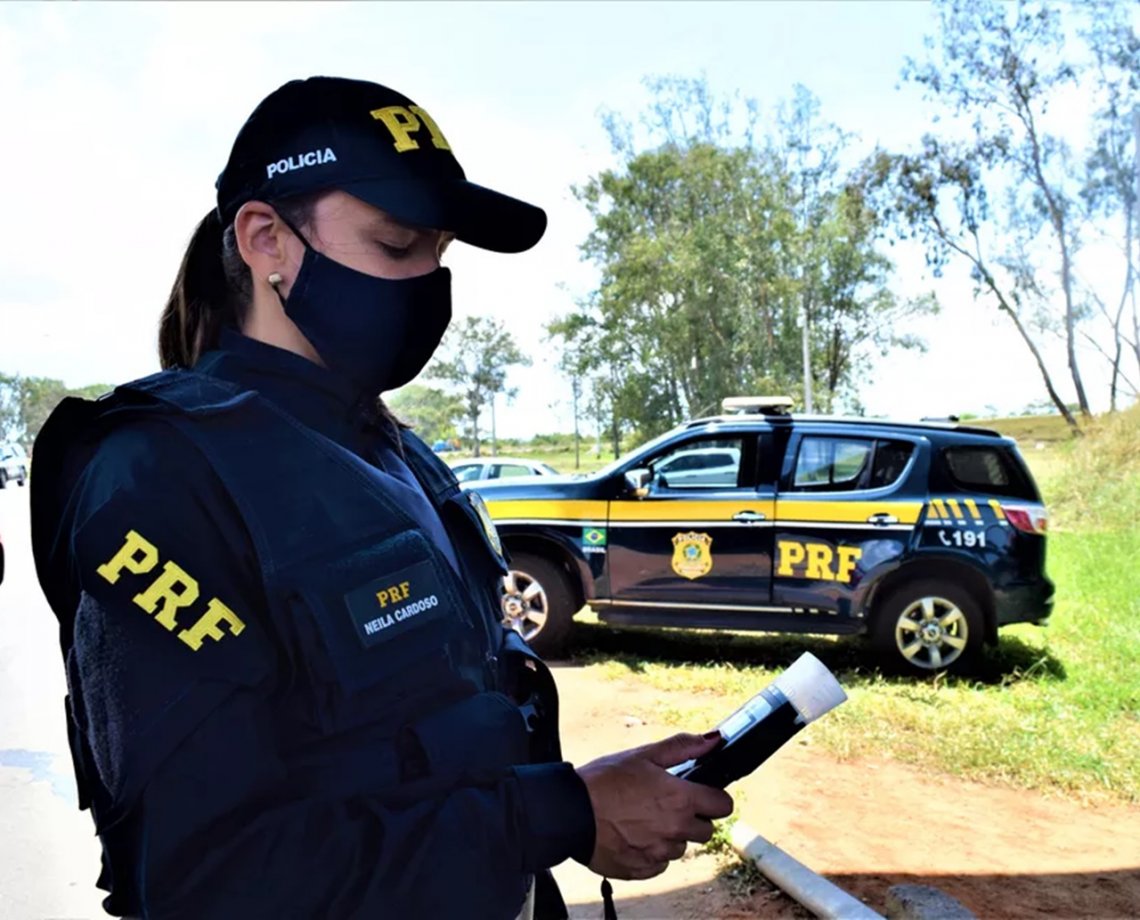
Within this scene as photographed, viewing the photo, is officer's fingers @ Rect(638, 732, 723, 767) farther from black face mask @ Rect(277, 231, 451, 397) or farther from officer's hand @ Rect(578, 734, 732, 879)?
black face mask @ Rect(277, 231, 451, 397)

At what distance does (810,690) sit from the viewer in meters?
1.33

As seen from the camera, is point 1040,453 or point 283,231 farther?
point 1040,453

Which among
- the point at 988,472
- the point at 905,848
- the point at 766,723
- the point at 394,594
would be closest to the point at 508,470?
the point at 988,472

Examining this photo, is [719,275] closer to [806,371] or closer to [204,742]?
[806,371]

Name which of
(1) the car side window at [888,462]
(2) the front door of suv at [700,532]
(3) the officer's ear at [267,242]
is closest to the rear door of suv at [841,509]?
(1) the car side window at [888,462]

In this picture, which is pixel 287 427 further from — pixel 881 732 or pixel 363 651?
pixel 881 732

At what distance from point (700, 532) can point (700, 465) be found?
558 mm

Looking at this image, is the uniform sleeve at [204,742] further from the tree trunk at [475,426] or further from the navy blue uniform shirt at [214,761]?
the tree trunk at [475,426]

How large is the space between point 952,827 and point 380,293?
3662 millimetres

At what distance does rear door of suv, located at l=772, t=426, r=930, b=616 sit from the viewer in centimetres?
621

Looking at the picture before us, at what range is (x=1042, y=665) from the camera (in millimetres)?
6305

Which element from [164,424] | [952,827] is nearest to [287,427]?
[164,424]

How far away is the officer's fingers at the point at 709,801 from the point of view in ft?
3.83

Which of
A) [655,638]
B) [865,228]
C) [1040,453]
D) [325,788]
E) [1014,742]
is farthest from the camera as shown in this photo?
[865,228]
